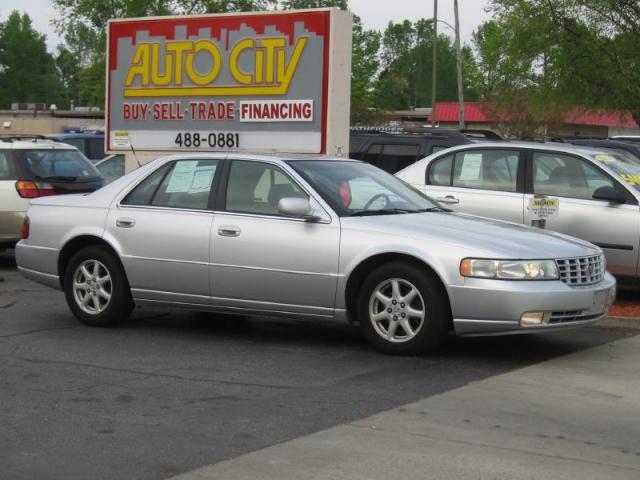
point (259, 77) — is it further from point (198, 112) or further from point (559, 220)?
point (559, 220)

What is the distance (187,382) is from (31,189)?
7467 mm

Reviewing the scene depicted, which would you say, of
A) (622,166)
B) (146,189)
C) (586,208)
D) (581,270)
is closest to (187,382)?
(146,189)

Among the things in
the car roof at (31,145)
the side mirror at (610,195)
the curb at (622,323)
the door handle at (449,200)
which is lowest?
the curb at (622,323)

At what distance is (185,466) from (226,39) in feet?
28.7

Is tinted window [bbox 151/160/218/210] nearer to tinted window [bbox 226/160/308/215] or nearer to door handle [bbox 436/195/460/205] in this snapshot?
tinted window [bbox 226/160/308/215]

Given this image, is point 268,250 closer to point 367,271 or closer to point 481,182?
point 367,271

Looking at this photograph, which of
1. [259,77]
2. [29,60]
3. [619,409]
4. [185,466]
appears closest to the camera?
[185,466]

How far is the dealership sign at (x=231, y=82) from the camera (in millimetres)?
13203

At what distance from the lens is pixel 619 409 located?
714 centimetres

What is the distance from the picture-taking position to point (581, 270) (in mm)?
8523

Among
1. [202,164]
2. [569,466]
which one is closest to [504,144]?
[202,164]

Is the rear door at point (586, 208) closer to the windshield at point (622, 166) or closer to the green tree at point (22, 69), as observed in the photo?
the windshield at point (622, 166)

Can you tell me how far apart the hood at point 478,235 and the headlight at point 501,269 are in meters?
0.04

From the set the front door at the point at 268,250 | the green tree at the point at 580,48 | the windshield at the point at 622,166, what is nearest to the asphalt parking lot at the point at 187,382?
the front door at the point at 268,250
